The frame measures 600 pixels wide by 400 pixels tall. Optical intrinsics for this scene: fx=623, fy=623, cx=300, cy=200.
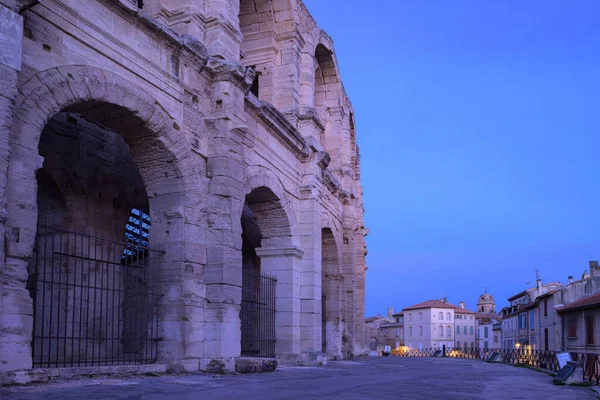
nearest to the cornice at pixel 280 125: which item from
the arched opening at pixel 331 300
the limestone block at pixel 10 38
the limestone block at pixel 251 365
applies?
the arched opening at pixel 331 300

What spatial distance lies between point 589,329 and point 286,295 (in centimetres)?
1497

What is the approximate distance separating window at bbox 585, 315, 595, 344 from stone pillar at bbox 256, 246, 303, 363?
14268 millimetres

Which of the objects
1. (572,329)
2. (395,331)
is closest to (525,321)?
(572,329)

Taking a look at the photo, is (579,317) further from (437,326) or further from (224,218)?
(437,326)

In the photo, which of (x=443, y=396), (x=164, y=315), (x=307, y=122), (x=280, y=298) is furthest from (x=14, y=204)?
(x=307, y=122)

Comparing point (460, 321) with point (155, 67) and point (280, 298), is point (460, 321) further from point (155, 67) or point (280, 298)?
point (155, 67)

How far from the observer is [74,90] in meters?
7.25

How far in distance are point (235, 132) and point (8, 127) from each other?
15.4ft

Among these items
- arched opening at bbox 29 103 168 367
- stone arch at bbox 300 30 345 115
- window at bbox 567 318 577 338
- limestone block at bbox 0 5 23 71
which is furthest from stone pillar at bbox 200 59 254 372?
window at bbox 567 318 577 338

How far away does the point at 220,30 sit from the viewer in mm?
10523

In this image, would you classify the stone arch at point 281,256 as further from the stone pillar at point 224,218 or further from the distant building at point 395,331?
the distant building at point 395,331

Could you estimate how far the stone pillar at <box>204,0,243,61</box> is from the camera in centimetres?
1043

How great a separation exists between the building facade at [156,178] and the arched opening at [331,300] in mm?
3867

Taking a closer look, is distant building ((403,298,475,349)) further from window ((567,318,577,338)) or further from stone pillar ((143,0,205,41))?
stone pillar ((143,0,205,41))
